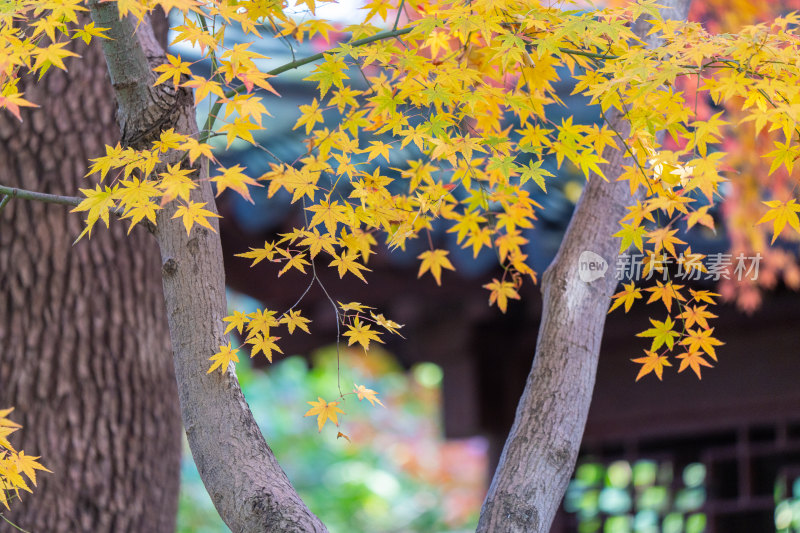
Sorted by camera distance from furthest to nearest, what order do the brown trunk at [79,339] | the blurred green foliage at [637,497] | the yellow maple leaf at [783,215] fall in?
the blurred green foliage at [637,497], the brown trunk at [79,339], the yellow maple leaf at [783,215]

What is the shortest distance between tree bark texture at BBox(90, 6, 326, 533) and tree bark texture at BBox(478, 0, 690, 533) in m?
0.41

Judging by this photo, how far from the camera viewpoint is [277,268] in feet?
14.8

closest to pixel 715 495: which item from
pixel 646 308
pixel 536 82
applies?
pixel 646 308

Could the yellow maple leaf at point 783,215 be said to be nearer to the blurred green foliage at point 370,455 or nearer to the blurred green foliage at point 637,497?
the blurred green foliage at point 637,497

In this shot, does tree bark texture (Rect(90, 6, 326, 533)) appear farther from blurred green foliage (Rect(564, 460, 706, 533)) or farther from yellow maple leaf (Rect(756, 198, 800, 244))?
blurred green foliage (Rect(564, 460, 706, 533))

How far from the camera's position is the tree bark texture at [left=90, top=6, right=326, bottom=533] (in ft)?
5.46

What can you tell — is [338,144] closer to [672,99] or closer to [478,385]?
[672,99]

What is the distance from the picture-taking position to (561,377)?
1911mm

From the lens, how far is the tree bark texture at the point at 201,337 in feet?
5.46

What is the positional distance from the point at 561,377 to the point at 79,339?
168 cm

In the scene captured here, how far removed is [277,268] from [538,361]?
2.74 metres

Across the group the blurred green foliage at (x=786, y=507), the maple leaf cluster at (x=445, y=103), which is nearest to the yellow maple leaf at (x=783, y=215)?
the maple leaf cluster at (x=445, y=103)

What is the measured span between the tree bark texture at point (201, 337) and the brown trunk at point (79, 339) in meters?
1.11

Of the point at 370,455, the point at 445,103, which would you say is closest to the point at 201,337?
the point at 445,103
